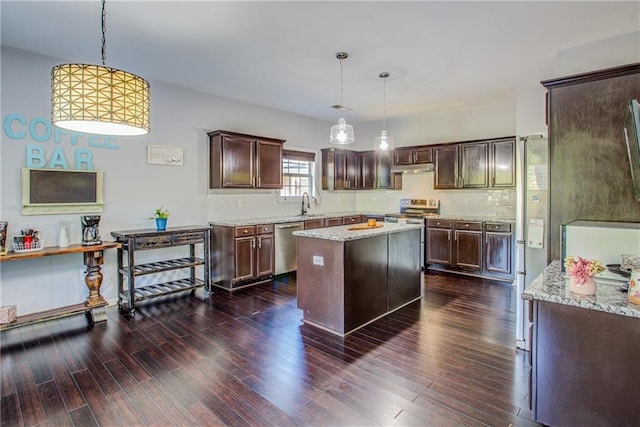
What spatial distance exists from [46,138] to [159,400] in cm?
300

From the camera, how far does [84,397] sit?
2.23 meters

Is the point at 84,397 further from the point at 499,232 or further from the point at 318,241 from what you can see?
the point at 499,232

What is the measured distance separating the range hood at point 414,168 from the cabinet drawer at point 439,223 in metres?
0.91

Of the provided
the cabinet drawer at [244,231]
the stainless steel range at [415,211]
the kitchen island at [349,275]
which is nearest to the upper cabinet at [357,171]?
the stainless steel range at [415,211]

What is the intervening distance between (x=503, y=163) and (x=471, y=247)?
1377 mm

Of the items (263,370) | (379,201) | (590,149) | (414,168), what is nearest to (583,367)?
(590,149)

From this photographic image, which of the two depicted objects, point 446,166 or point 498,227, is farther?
point 446,166

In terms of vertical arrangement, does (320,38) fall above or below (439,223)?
above

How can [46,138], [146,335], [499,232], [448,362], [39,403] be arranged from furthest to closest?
1. [499,232]
2. [46,138]
3. [146,335]
4. [448,362]
5. [39,403]

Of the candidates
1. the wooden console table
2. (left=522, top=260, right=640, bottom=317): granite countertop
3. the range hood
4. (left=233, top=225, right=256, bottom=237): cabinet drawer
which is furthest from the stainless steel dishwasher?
(left=522, top=260, right=640, bottom=317): granite countertop

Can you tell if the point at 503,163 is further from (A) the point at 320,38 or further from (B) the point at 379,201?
(A) the point at 320,38

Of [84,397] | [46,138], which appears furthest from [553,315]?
[46,138]

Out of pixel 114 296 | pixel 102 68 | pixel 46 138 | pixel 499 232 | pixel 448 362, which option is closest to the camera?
pixel 102 68

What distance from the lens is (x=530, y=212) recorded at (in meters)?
2.90
